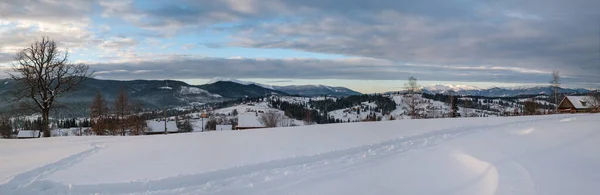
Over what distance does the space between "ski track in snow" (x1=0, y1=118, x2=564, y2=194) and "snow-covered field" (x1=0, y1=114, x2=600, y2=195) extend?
0.06 feet

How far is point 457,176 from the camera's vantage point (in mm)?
7684

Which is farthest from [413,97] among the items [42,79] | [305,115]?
[305,115]

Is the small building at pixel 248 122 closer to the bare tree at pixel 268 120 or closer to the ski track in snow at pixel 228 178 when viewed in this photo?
the bare tree at pixel 268 120

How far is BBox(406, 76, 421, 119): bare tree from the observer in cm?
4103

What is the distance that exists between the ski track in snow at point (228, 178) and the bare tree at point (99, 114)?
21969 millimetres

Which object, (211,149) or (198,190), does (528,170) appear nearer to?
(198,190)

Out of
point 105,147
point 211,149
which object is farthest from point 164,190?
point 105,147

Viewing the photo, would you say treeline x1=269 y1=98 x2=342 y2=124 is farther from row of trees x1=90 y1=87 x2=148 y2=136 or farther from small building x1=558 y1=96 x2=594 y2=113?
row of trees x1=90 y1=87 x2=148 y2=136

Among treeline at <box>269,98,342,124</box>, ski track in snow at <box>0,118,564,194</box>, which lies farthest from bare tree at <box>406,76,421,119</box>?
treeline at <box>269,98,342,124</box>

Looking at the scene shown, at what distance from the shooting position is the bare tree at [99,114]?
29484 millimetres

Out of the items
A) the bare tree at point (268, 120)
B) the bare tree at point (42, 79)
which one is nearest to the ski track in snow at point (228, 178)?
the bare tree at point (42, 79)

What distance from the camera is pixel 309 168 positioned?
8188 millimetres

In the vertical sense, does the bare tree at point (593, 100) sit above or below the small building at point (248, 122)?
above

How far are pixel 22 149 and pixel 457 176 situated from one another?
12.4 m
